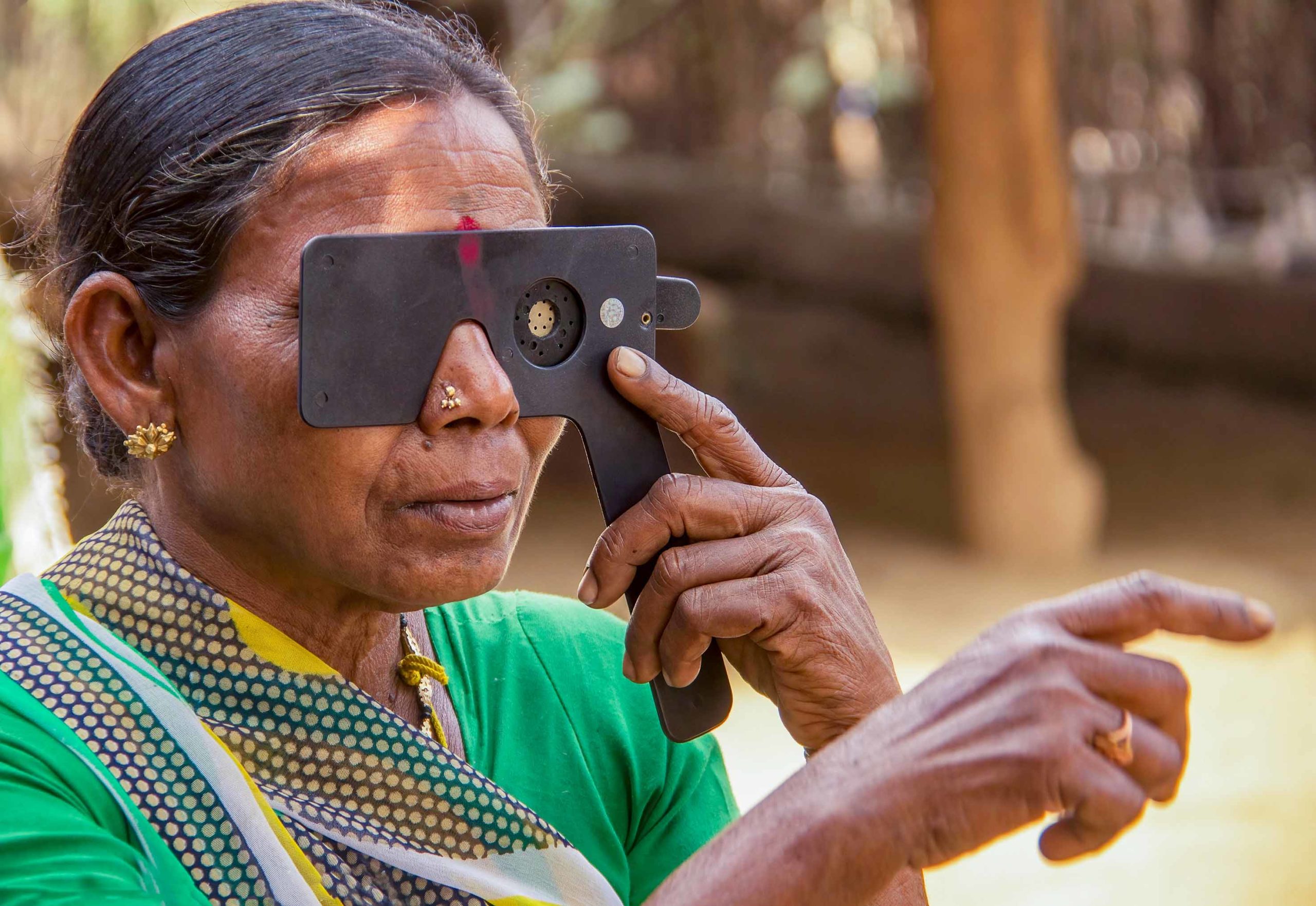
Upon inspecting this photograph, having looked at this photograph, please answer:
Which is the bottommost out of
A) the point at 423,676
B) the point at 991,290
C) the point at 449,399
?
the point at 991,290

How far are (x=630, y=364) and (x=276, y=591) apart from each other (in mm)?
416

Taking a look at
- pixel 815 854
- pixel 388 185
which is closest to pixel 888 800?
pixel 815 854

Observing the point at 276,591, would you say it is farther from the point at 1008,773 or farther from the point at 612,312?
the point at 1008,773

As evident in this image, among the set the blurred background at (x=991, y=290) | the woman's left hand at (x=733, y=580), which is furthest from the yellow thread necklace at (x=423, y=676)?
the blurred background at (x=991, y=290)

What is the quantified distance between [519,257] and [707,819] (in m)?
0.69

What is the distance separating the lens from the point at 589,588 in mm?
1229

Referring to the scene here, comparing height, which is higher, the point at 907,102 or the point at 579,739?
the point at 907,102

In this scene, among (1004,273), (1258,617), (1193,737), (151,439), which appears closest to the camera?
(1258,617)

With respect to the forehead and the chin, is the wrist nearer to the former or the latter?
the chin

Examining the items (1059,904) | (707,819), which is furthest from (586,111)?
(707,819)

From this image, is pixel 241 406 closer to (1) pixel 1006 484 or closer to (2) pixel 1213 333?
(1) pixel 1006 484

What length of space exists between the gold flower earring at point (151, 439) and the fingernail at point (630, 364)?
1.38 ft

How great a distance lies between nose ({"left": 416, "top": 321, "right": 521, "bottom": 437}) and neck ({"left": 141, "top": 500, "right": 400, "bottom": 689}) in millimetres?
229

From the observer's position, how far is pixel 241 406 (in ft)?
3.81
